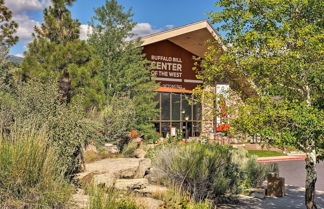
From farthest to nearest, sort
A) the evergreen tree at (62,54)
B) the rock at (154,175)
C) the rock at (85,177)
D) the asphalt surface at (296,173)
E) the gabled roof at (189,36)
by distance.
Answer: the gabled roof at (189,36), the evergreen tree at (62,54), the asphalt surface at (296,173), the rock at (154,175), the rock at (85,177)

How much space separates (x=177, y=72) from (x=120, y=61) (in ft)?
35.6

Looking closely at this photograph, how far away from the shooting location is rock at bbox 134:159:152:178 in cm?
1018

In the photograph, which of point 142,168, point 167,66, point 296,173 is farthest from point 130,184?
point 167,66

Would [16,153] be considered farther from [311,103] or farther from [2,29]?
[2,29]

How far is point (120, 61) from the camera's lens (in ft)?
68.1

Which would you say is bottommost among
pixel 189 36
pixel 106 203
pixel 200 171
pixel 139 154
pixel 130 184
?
pixel 130 184

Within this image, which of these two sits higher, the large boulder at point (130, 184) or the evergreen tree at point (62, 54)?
the evergreen tree at point (62, 54)

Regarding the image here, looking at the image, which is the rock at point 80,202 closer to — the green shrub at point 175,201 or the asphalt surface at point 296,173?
the green shrub at point 175,201

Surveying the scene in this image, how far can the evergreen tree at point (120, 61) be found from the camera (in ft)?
67.2

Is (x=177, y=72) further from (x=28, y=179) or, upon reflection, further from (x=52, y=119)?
(x=28, y=179)

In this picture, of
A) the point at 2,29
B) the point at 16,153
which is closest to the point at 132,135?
the point at 16,153

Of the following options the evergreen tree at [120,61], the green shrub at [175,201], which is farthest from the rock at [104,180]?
the evergreen tree at [120,61]

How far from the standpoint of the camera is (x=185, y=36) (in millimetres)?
28500

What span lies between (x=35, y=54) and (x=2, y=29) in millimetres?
10168
